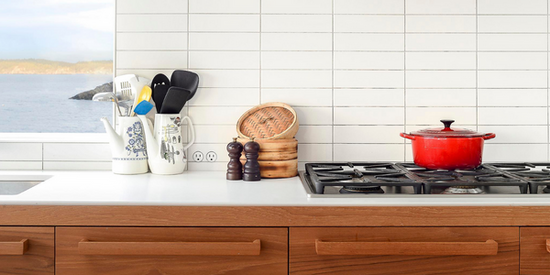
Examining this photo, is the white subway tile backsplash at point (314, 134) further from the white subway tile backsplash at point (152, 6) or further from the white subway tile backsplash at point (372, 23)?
the white subway tile backsplash at point (152, 6)

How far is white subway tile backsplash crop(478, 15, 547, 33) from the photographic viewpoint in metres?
1.95

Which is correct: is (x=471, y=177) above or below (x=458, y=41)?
below

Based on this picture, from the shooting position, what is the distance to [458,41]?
1950mm

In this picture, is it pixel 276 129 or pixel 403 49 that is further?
pixel 403 49

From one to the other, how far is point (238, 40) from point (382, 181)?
92 cm

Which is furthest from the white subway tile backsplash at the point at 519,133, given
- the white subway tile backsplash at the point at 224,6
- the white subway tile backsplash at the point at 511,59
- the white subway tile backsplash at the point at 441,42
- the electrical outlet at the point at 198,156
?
the electrical outlet at the point at 198,156

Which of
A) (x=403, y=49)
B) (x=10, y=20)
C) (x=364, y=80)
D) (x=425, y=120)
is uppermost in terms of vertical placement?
(x=10, y=20)

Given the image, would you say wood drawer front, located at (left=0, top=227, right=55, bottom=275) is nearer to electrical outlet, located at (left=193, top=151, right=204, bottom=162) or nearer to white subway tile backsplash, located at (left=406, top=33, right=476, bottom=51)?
electrical outlet, located at (left=193, top=151, right=204, bottom=162)

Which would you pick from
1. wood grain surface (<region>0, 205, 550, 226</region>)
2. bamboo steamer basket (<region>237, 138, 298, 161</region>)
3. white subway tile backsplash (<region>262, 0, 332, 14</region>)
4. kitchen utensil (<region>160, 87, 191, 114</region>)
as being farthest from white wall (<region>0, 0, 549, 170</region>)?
wood grain surface (<region>0, 205, 550, 226</region>)

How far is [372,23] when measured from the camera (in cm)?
195

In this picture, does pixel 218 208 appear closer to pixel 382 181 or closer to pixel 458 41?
pixel 382 181

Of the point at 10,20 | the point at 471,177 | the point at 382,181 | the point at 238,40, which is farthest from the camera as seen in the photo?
the point at 10,20

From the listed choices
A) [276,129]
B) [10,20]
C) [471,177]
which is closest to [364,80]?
[276,129]

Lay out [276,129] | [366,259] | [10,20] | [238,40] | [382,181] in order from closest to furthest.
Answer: [366,259], [382,181], [276,129], [238,40], [10,20]
